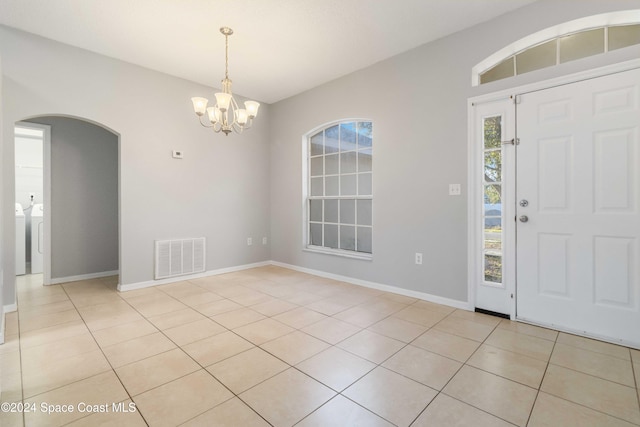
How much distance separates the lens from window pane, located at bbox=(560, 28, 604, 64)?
2400 millimetres

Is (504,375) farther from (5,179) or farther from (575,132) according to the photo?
(5,179)

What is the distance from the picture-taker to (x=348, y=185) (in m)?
4.32

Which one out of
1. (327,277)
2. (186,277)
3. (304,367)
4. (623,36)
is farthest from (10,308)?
(623,36)

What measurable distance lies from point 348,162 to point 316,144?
766 millimetres

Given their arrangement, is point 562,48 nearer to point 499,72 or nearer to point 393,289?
point 499,72

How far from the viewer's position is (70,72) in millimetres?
3307

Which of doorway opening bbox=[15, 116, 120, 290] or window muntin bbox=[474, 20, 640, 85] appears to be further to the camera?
doorway opening bbox=[15, 116, 120, 290]

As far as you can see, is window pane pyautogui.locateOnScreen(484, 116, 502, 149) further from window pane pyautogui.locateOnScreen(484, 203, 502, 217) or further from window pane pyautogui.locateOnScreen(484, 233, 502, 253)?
window pane pyautogui.locateOnScreen(484, 233, 502, 253)

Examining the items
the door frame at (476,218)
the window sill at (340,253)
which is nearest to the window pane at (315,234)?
the window sill at (340,253)

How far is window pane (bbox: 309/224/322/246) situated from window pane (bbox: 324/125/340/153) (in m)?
1.23

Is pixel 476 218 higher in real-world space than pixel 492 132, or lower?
lower

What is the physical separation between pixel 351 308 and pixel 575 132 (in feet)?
8.43

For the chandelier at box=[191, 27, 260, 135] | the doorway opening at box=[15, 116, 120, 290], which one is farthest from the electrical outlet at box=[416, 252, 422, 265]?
the doorway opening at box=[15, 116, 120, 290]

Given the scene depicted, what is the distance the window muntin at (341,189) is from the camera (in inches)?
160
